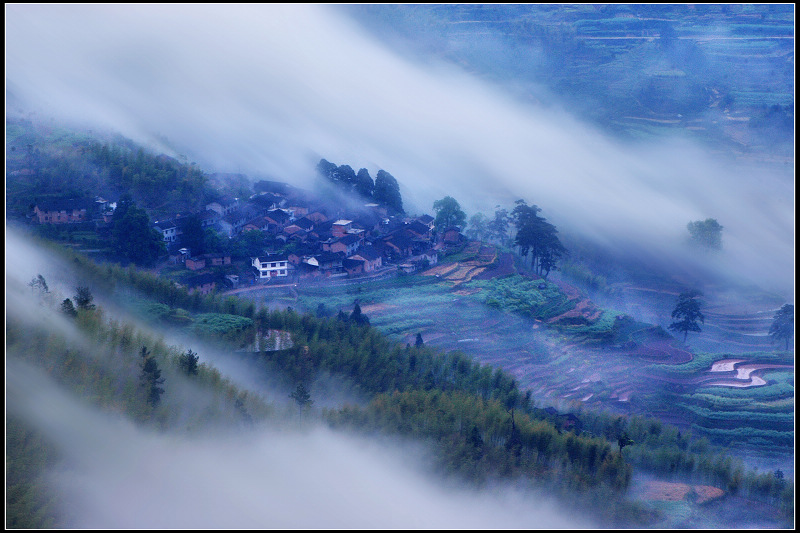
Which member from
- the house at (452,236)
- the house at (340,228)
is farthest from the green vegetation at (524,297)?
the house at (340,228)

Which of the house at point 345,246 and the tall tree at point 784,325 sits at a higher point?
the house at point 345,246

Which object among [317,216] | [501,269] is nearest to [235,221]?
[317,216]

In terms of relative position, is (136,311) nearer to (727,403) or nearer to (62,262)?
(62,262)

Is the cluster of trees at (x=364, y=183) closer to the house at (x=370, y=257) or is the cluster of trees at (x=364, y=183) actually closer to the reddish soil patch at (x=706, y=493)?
the house at (x=370, y=257)

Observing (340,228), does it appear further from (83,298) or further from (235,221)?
(83,298)

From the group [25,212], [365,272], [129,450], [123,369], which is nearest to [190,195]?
[25,212]

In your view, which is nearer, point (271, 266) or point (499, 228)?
point (271, 266)
